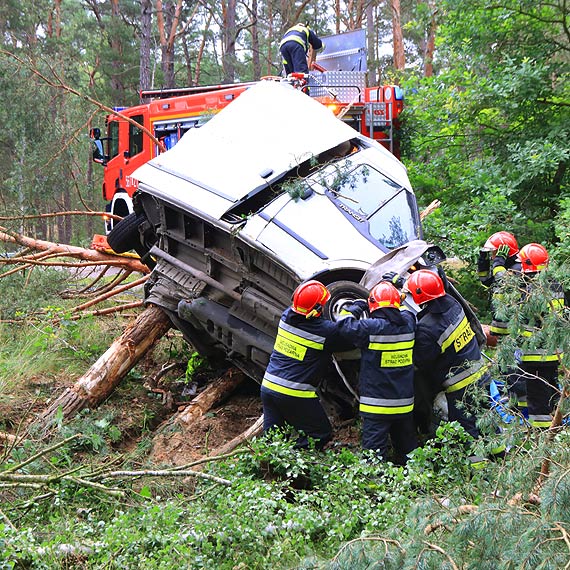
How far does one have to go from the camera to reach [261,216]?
5.05m

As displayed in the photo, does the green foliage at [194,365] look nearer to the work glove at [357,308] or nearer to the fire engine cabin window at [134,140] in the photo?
the work glove at [357,308]

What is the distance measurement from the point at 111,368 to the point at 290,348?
209 centimetres

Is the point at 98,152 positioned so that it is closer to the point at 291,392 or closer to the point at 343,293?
the point at 343,293

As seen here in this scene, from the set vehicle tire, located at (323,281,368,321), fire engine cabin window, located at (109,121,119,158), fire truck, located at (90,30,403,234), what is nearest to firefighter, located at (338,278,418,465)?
vehicle tire, located at (323,281,368,321)

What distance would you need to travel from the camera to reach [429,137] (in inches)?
348

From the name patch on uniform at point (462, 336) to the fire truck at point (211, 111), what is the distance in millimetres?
4451

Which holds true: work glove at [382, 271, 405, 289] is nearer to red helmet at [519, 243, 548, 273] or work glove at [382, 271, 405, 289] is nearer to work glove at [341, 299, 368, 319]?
work glove at [341, 299, 368, 319]

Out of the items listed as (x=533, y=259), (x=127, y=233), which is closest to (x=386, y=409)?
(x=533, y=259)

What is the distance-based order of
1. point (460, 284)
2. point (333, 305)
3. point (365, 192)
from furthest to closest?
point (460, 284)
point (365, 192)
point (333, 305)

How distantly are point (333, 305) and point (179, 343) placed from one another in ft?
9.79

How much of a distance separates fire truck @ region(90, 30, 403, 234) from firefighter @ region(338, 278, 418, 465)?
4556 millimetres

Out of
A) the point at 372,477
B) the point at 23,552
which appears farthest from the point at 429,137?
the point at 23,552

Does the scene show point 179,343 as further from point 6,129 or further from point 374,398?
point 6,129

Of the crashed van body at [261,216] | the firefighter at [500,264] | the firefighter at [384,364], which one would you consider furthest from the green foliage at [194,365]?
the firefighter at [500,264]
